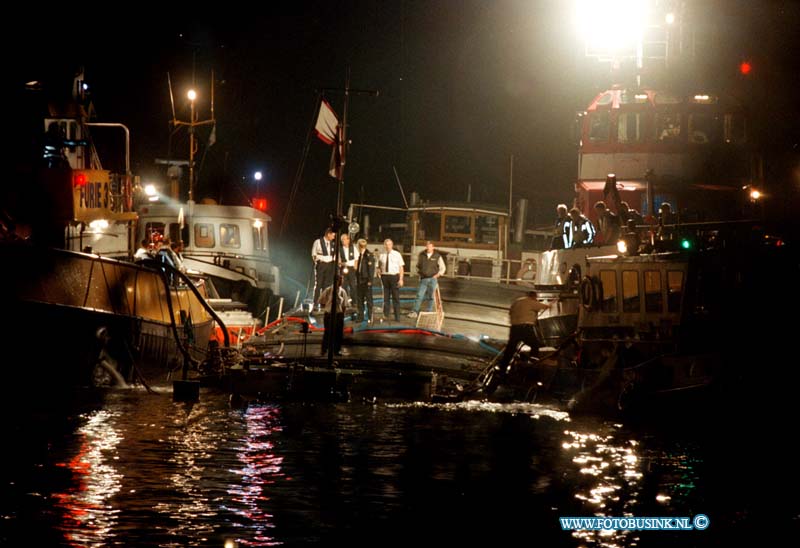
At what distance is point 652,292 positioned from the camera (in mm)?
18188

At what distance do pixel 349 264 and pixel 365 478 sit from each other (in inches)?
512

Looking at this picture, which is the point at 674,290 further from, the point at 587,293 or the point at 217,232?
the point at 217,232

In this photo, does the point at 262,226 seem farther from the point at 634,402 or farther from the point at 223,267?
the point at 634,402

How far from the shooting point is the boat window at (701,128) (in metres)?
29.7

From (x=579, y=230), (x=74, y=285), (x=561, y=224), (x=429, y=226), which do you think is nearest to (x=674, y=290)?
(x=579, y=230)

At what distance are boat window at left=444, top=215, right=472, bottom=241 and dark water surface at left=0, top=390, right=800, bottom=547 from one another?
22.4 meters

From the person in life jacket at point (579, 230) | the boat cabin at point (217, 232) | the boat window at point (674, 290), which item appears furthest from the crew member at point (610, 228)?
the boat cabin at point (217, 232)

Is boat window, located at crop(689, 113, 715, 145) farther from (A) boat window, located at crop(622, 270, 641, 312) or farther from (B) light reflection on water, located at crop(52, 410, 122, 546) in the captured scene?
(B) light reflection on water, located at crop(52, 410, 122, 546)

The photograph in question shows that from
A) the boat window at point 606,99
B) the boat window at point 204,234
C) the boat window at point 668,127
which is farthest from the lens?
the boat window at point 204,234

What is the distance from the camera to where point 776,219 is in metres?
38.1

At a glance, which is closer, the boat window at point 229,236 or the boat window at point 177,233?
the boat window at point 177,233

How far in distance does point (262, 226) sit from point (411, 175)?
49.5 ft

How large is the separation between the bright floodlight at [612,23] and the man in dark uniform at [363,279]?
12317 millimetres
